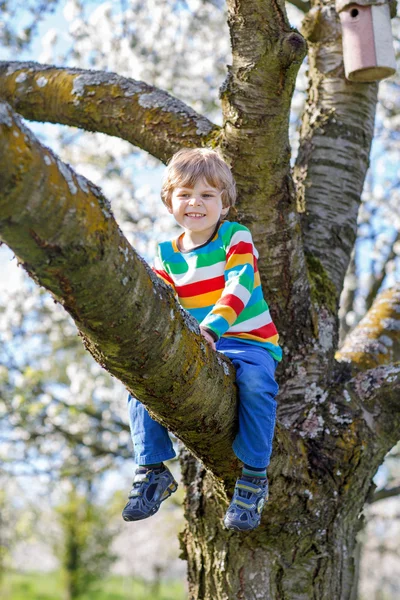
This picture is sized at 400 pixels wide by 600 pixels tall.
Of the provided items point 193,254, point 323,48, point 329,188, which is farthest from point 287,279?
point 323,48

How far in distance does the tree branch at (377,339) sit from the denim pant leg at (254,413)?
100 cm

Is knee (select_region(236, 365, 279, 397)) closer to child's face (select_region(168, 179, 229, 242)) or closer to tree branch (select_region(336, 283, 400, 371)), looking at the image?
child's face (select_region(168, 179, 229, 242))

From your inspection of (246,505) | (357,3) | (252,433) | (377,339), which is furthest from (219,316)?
(357,3)

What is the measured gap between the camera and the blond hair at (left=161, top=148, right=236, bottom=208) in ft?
8.28

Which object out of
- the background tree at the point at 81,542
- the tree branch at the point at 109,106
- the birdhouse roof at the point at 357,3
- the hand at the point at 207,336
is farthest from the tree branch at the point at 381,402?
the background tree at the point at 81,542

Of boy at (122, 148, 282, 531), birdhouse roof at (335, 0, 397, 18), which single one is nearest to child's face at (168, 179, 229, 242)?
boy at (122, 148, 282, 531)

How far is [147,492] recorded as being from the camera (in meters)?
2.45

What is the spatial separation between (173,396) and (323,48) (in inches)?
96.4

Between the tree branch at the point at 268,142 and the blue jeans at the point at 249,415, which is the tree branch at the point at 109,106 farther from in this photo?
the blue jeans at the point at 249,415

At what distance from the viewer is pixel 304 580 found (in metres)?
2.77

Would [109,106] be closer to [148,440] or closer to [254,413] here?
[148,440]

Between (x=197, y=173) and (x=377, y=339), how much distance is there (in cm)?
142

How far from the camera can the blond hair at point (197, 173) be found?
2523 mm

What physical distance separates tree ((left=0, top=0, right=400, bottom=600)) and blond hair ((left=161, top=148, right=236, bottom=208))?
0.99 ft
